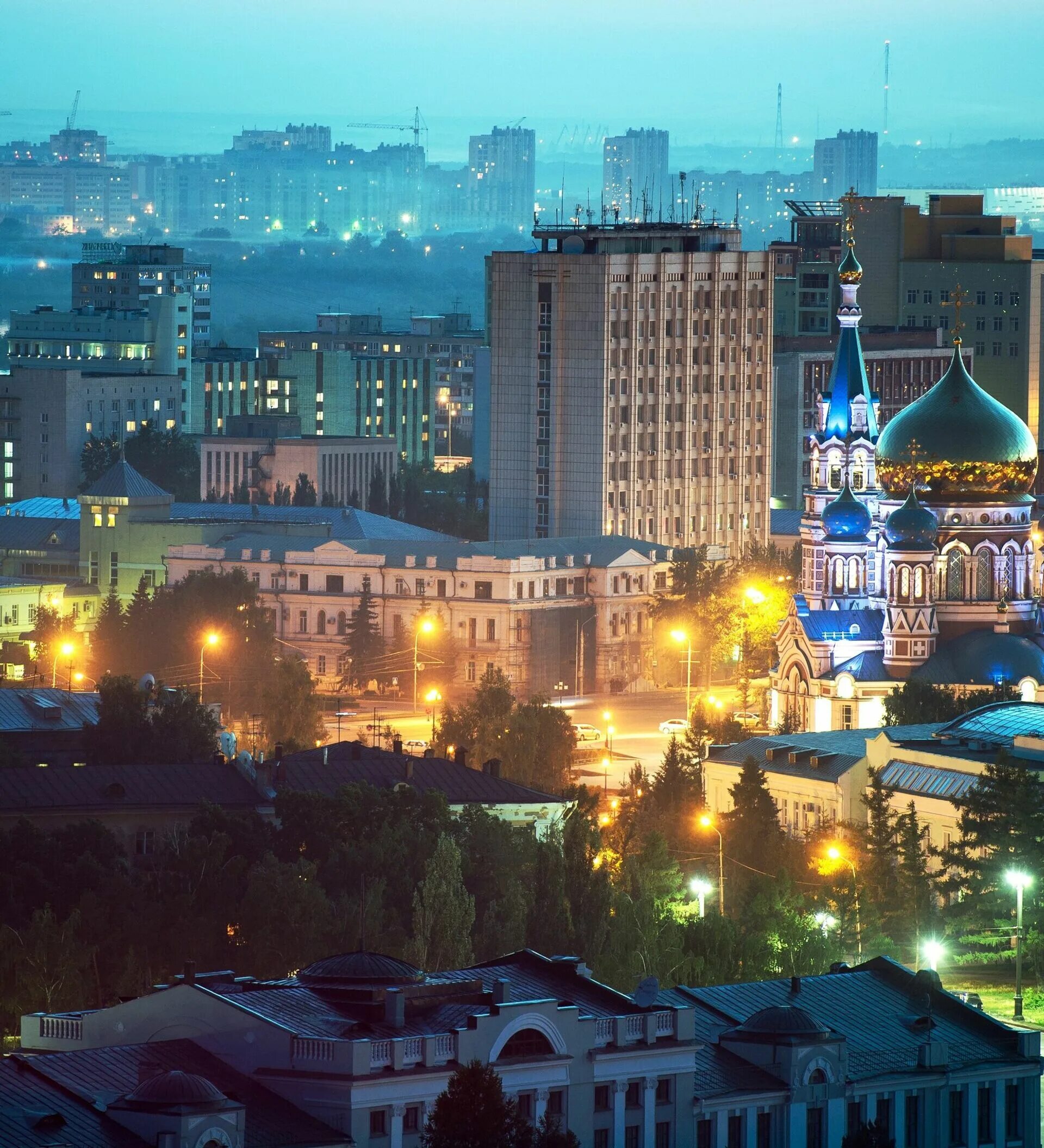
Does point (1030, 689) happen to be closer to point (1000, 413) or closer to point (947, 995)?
point (1000, 413)

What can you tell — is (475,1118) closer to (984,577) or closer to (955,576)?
(955,576)

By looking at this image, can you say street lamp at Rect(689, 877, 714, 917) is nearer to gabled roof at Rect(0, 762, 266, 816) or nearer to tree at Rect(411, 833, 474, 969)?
tree at Rect(411, 833, 474, 969)

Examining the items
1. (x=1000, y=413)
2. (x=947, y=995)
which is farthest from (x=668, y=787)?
(x=947, y=995)

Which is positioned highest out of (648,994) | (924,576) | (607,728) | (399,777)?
(924,576)

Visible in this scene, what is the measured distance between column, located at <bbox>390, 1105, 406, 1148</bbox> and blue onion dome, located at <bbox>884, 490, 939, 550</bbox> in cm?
10098

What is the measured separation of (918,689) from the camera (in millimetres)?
171125

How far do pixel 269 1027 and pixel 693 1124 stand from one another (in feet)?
34.0

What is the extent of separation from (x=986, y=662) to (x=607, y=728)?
17.6m

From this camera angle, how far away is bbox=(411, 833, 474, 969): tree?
364 ft

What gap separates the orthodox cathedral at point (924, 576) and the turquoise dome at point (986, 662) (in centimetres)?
5

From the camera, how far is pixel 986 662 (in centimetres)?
17850

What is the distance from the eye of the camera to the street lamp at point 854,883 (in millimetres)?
122375

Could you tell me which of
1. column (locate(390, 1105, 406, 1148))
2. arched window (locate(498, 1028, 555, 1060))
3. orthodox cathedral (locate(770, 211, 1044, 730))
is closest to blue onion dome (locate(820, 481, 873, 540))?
orthodox cathedral (locate(770, 211, 1044, 730))

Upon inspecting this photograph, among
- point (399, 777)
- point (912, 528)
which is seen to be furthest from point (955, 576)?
point (399, 777)
